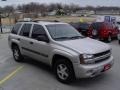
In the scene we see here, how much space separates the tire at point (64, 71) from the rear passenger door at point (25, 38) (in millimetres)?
1970

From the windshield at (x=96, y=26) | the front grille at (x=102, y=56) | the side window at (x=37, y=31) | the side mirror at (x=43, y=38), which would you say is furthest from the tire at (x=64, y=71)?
the windshield at (x=96, y=26)

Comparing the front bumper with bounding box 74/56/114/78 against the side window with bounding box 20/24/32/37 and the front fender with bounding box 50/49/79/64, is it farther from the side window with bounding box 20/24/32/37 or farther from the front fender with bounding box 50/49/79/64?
the side window with bounding box 20/24/32/37

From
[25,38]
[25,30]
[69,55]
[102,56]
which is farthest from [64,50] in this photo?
[25,30]

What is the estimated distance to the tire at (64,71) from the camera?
6.51m

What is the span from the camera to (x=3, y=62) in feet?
32.9

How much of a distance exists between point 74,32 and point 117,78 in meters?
2.14

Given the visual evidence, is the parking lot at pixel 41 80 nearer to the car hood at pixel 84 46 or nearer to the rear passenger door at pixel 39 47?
the rear passenger door at pixel 39 47

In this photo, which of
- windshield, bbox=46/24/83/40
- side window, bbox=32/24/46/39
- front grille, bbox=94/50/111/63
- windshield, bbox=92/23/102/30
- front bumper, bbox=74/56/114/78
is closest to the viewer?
front bumper, bbox=74/56/114/78

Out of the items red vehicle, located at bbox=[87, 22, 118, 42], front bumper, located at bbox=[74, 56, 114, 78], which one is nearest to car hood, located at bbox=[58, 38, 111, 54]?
front bumper, located at bbox=[74, 56, 114, 78]

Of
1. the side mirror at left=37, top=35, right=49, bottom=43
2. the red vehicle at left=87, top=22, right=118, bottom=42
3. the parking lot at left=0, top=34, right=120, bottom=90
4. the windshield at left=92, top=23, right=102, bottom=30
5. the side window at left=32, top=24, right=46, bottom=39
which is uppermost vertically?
the side window at left=32, top=24, right=46, bottom=39

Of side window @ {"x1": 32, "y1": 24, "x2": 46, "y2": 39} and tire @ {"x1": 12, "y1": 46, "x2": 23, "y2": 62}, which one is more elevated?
side window @ {"x1": 32, "y1": 24, "x2": 46, "y2": 39}

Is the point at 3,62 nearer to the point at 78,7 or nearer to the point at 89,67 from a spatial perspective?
the point at 89,67

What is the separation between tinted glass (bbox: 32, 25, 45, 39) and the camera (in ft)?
25.8

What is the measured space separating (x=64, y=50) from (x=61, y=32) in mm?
1307
